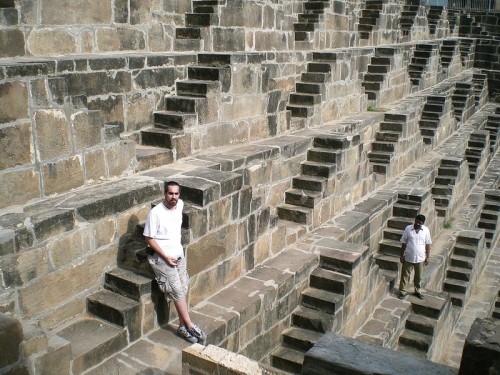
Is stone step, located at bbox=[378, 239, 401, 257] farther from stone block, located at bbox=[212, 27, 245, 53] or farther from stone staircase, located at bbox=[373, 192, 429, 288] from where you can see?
stone block, located at bbox=[212, 27, 245, 53]

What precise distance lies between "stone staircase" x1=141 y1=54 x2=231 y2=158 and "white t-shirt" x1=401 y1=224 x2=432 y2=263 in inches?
144

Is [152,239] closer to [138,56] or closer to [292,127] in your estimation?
[138,56]

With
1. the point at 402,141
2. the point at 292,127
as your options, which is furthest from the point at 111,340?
the point at 402,141

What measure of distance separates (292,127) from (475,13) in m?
18.8

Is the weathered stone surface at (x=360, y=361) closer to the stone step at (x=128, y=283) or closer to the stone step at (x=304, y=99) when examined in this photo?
the stone step at (x=128, y=283)

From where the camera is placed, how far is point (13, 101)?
14.9 feet

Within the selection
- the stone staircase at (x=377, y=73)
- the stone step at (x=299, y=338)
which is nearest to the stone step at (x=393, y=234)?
the stone staircase at (x=377, y=73)

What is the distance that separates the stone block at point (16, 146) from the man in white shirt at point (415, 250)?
591 centimetres

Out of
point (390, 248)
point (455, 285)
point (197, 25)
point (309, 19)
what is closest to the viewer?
point (197, 25)

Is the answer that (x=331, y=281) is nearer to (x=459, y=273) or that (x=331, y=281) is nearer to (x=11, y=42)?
(x=11, y=42)

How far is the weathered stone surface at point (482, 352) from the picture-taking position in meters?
2.50

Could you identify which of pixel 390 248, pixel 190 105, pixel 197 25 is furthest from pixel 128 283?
pixel 390 248

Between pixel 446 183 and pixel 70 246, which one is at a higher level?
pixel 70 246

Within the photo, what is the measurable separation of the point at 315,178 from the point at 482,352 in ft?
19.6
